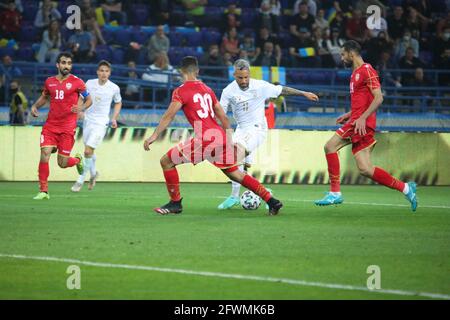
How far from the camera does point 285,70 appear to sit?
2638 centimetres

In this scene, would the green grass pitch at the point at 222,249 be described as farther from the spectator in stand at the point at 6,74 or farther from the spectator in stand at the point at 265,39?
the spectator in stand at the point at 265,39

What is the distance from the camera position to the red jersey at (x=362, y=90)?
46.7 ft

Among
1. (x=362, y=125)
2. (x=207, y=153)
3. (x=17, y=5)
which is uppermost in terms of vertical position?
(x=17, y=5)

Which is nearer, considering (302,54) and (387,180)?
(387,180)

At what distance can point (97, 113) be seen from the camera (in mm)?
19672

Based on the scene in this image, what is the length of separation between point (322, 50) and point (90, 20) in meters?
6.64

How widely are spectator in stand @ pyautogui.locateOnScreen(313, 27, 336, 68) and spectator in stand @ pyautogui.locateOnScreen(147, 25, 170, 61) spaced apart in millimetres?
4455

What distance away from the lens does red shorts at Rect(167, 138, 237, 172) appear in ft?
43.5

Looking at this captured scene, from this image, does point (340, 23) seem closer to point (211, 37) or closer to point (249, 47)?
point (249, 47)

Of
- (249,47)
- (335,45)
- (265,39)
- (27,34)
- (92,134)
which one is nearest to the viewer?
(92,134)

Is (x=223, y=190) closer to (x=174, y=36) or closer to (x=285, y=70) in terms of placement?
(x=285, y=70)

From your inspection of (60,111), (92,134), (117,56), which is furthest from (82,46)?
(60,111)

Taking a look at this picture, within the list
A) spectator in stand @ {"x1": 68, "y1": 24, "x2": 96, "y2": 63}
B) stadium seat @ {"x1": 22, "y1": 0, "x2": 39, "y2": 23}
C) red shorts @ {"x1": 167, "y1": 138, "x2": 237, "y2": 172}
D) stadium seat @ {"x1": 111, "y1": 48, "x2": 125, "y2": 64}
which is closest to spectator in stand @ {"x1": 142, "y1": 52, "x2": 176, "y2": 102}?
stadium seat @ {"x1": 111, "y1": 48, "x2": 125, "y2": 64}

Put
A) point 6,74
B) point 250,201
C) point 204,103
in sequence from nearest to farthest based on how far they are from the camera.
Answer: point 204,103 < point 250,201 < point 6,74
